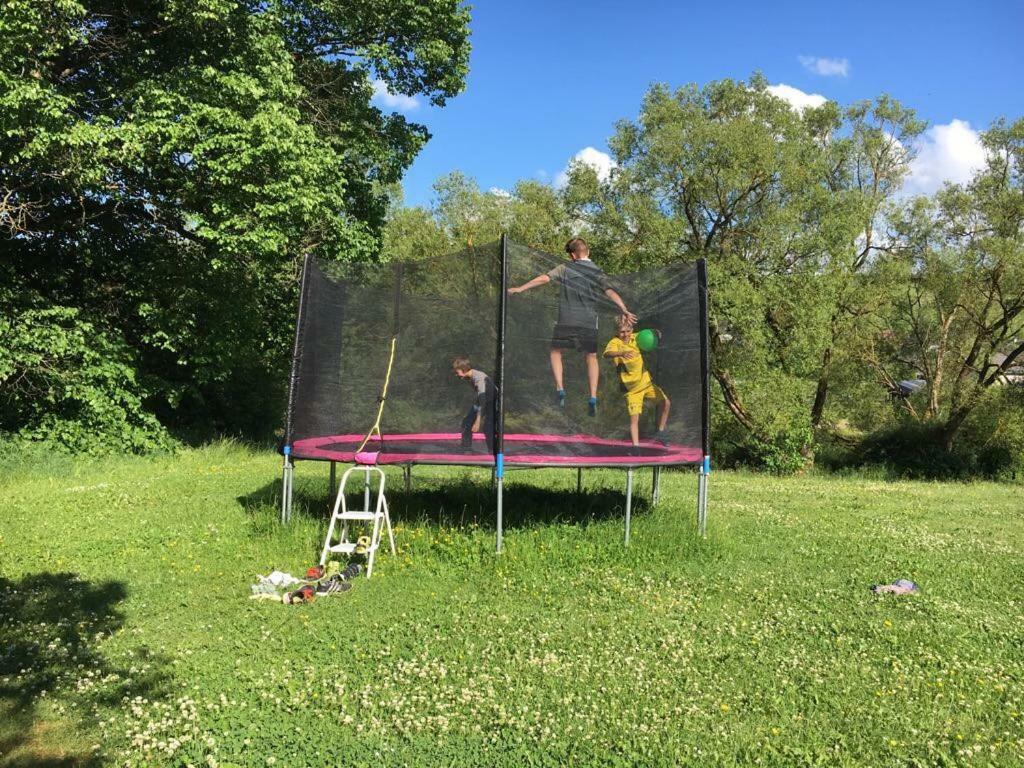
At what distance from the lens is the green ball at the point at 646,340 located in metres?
7.52

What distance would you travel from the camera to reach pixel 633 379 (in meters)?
7.38

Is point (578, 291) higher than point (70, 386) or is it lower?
higher

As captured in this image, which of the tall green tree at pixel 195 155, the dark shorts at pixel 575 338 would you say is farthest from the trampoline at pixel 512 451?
the tall green tree at pixel 195 155

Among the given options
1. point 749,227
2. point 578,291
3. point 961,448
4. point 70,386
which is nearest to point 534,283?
point 578,291

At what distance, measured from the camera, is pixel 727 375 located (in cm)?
2023

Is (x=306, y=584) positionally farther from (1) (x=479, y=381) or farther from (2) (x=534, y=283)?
(2) (x=534, y=283)

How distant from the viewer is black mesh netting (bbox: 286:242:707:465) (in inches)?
263

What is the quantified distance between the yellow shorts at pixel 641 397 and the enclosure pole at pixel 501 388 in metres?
1.54

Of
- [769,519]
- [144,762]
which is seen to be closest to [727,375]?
[769,519]

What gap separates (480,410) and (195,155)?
284 inches

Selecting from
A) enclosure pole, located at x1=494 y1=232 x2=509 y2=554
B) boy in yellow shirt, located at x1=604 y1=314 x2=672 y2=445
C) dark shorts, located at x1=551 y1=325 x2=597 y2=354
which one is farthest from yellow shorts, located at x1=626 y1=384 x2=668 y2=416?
enclosure pole, located at x1=494 y1=232 x2=509 y2=554

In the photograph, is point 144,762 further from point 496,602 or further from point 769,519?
point 769,519

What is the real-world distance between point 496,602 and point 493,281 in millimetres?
2927

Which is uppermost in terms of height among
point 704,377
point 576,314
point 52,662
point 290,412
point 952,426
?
point 576,314
